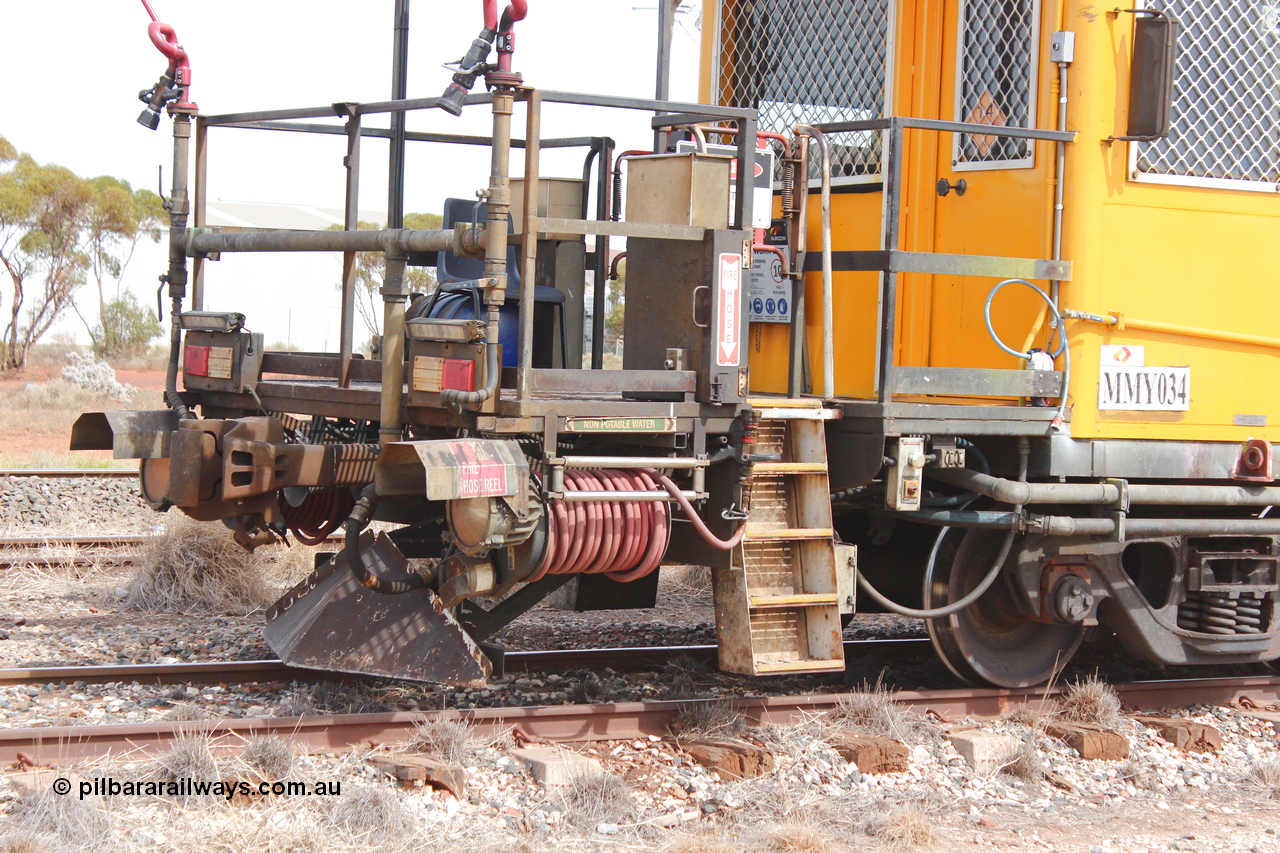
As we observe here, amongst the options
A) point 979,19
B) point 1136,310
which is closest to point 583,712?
point 1136,310

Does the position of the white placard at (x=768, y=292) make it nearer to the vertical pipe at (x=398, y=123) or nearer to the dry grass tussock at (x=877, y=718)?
the vertical pipe at (x=398, y=123)

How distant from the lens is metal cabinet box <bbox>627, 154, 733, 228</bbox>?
17.7 feet

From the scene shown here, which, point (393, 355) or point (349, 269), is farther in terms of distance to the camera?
point (349, 269)

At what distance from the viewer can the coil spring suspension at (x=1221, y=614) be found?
22.0ft

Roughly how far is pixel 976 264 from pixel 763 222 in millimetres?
1111

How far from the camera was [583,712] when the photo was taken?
5656mm

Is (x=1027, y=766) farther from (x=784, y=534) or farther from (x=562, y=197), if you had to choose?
(x=562, y=197)

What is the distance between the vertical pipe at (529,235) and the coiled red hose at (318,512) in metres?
1.90

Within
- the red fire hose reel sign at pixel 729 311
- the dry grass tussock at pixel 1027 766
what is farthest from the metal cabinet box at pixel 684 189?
the dry grass tussock at pixel 1027 766

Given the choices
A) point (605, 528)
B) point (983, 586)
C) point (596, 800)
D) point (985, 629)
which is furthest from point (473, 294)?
point (985, 629)

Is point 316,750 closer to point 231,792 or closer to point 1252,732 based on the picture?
point 231,792

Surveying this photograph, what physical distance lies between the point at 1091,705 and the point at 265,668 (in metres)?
4.09

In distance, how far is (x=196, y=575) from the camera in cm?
843

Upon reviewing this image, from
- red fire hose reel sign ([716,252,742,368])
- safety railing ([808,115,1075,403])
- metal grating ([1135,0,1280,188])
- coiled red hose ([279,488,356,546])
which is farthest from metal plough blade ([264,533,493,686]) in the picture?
metal grating ([1135,0,1280,188])
